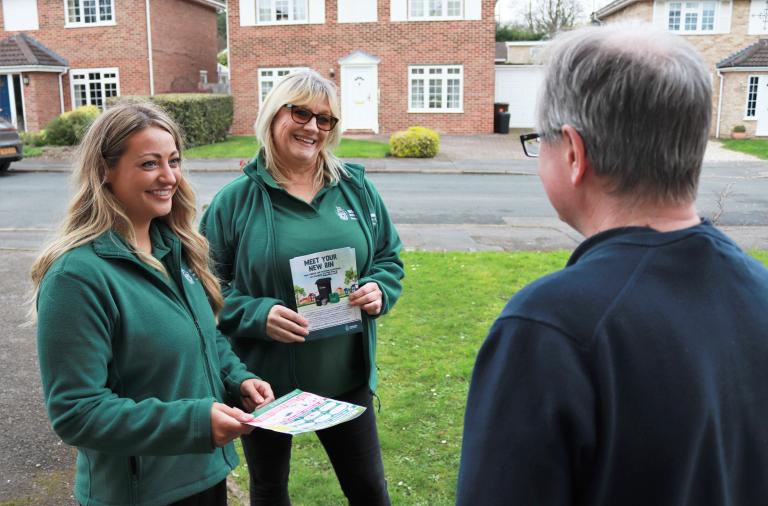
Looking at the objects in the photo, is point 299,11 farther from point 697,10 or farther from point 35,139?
point 697,10

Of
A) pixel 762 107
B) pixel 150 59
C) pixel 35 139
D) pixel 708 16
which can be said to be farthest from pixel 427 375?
pixel 708 16

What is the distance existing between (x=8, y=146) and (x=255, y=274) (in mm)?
19696

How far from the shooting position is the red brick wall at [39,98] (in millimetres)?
29453

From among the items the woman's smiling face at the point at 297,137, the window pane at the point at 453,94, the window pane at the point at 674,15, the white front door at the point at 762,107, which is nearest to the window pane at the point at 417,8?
the window pane at the point at 453,94

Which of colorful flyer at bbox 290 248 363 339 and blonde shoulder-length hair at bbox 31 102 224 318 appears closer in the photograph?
blonde shoulder-length hair at bbox 31 102 224 318

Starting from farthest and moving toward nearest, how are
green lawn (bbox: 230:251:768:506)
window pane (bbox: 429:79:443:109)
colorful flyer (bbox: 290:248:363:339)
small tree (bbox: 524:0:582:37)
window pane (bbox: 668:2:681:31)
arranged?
small tree (bbox: 524:0:582:37) → window pane (bbox: 668:2:681:31) → window pane (bbox: 429:79:443:109) → green lawn (bbox: 230:251:768:506) → colorful flyer (bbox: 290:248:363:339)

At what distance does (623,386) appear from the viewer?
1292mm

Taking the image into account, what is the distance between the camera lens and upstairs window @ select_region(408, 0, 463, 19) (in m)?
28.7

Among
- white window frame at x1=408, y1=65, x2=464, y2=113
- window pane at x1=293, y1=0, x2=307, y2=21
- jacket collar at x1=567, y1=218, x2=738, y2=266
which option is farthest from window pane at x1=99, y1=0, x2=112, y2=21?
jacket collar at x1=567, y1=218, x2=738, y2=266

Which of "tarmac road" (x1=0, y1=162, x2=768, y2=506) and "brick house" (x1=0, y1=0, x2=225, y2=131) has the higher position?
"brick house" (x1=0, y1=0, x2=225, y2=131)

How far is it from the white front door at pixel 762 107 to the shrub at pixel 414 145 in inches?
629

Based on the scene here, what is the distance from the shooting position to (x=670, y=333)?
4.28 feet

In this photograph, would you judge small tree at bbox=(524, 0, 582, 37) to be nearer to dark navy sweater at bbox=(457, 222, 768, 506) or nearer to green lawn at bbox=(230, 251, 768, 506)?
green lawn at bbox=(230, 251, 768, 506)

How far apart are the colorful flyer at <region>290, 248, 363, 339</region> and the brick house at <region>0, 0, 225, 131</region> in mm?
29111
